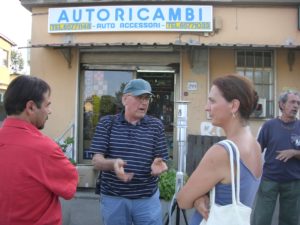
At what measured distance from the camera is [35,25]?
9.88 metres

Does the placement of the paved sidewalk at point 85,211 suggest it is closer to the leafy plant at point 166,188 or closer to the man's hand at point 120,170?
the leafy plant at point 166,188

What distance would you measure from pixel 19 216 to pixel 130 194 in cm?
129

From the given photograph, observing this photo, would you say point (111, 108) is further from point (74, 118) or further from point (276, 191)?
point (276, 191)

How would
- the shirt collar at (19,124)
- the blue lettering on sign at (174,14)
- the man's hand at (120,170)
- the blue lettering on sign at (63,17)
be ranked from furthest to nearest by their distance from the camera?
the blue lettering on sign at (63,17), the blue lettering on sign at (174,14), the man's hand at (120,170), the shirt collar at (19,124)

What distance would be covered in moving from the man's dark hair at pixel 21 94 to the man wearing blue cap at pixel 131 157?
44.2 inches

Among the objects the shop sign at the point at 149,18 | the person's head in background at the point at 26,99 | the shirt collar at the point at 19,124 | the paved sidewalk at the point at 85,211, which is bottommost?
the paved sidewalk at the point at 85,211

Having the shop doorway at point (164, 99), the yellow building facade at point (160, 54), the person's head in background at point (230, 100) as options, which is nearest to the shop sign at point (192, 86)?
the yellow building facade at point (160, 54)

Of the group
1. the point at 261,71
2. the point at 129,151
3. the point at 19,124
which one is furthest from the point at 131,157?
the point at 261,71

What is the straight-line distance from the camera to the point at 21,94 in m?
2.25

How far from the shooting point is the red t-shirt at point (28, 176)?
2186mm

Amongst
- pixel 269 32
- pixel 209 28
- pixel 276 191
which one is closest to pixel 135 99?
pixel 276 191

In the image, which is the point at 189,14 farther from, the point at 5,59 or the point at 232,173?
the point at 5,59

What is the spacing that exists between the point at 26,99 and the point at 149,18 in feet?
23.7

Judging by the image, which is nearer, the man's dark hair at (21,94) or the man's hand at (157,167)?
the man's dark hair at (21,94)
